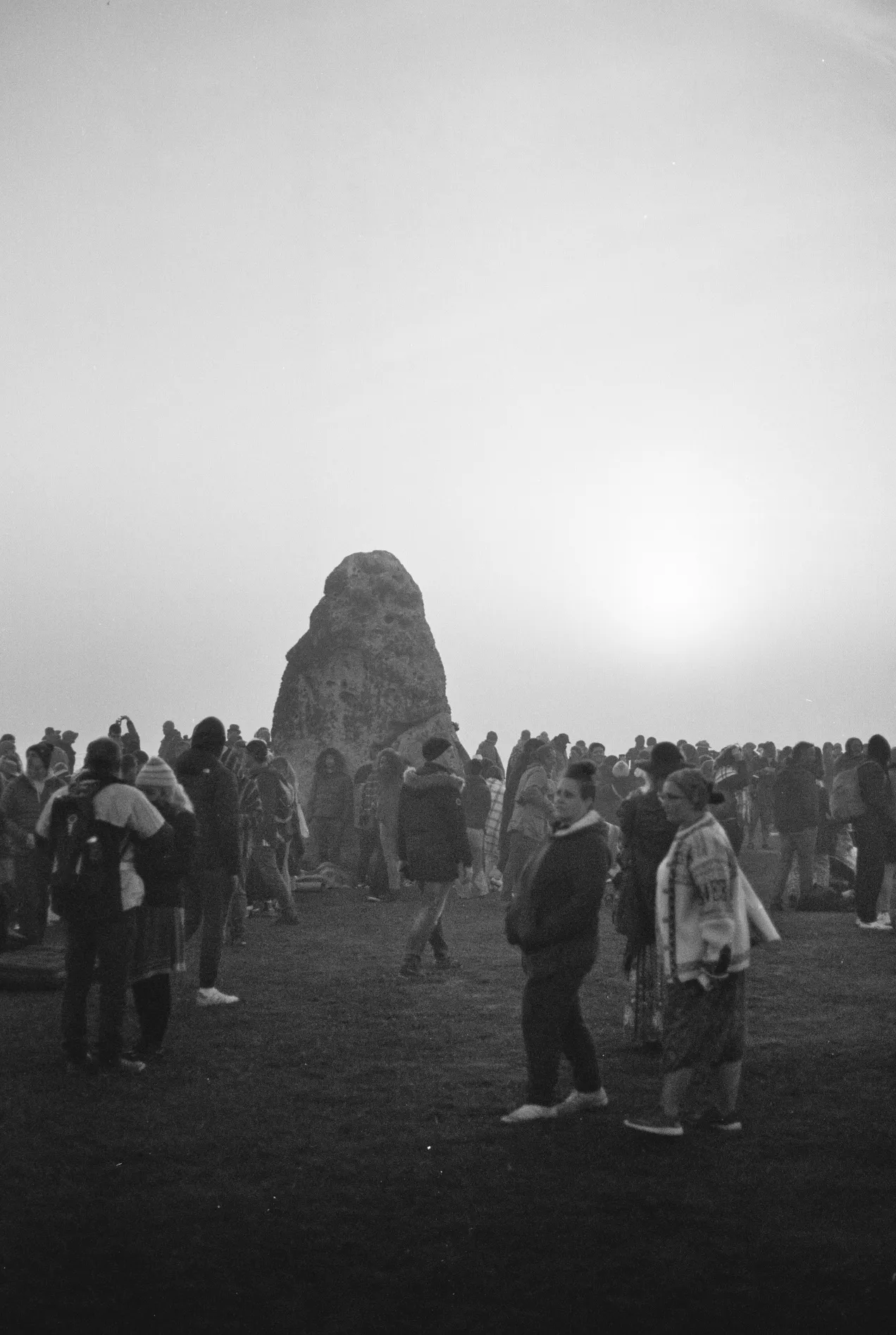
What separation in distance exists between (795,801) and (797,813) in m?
0.16

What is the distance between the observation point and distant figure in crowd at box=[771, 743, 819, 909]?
1559cm

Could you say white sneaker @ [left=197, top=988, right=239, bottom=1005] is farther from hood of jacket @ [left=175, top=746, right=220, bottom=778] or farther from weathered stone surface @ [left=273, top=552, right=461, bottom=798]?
weathered stone surface @ [left=273, top=552, right=461, bottom=798]

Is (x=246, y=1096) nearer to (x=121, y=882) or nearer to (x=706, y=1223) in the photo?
(x=121, y=882)

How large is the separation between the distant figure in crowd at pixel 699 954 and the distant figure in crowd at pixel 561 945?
17.2 inches

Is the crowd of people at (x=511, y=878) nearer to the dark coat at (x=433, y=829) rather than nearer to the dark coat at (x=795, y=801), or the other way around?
the dark coat at (x=433, y=829)

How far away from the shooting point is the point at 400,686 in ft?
78.0

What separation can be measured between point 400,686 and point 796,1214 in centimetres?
1894

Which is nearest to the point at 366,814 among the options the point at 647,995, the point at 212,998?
the point at 212,998

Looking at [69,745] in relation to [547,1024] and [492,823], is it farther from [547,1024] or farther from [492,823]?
[547,1024]

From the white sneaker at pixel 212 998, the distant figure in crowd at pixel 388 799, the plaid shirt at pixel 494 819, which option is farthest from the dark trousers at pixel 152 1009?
the plaid shirt at pixel 494 819

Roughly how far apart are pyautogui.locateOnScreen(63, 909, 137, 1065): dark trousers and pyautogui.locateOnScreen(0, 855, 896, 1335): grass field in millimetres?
308

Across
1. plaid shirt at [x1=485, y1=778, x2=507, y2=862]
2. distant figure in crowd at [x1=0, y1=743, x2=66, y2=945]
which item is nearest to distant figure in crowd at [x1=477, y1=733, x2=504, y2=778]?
plaid shirt at [x1=485, y1=778, x2=507, y2=862]

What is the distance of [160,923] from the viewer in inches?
313

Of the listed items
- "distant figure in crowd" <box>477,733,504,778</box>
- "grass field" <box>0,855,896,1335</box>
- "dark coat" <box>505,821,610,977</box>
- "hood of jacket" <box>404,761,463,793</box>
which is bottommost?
"grass field" <box>0,855,896,1335</box>
